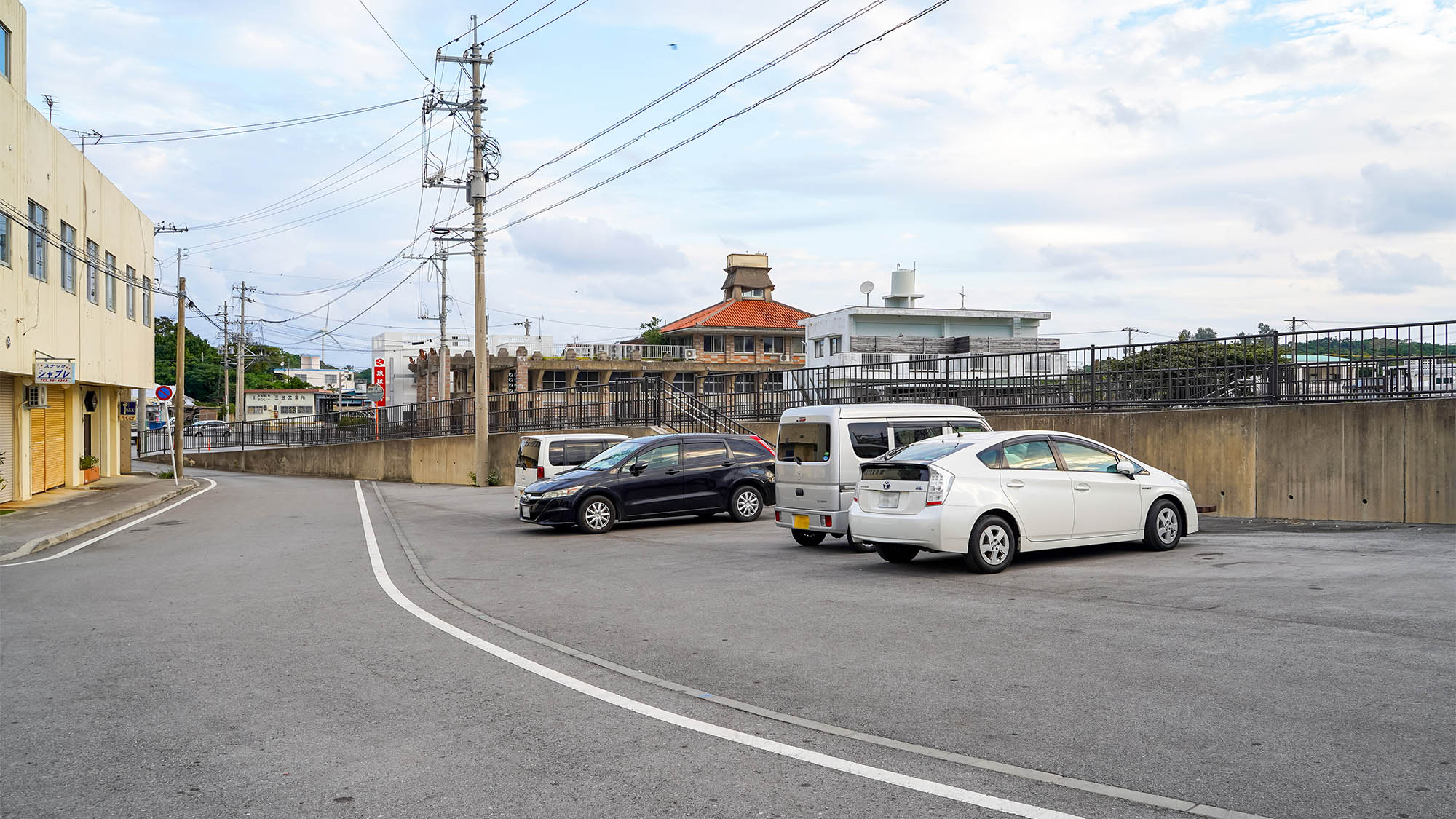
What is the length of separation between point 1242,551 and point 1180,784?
8639 mm

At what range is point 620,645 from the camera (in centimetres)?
843

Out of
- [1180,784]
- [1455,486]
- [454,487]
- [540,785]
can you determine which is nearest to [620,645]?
[540,785]

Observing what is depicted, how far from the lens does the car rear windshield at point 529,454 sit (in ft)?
71.5

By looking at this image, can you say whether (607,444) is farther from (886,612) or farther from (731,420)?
(886,612)

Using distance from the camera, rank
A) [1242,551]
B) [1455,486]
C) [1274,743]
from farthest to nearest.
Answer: [1455,486] < [1242,551] < [1274,743]

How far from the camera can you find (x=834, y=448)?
47.3 feet

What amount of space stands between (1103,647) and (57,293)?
28.0 m

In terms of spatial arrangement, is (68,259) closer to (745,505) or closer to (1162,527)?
(745,505)

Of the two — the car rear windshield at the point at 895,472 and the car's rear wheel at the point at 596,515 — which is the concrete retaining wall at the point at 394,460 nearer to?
the car's rear wheel at the point at 596,515

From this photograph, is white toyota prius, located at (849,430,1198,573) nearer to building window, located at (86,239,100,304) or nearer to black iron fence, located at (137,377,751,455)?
black iron fence, located at (137,377,751,455)

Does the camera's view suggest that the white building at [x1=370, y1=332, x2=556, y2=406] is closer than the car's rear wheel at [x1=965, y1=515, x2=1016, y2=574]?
No

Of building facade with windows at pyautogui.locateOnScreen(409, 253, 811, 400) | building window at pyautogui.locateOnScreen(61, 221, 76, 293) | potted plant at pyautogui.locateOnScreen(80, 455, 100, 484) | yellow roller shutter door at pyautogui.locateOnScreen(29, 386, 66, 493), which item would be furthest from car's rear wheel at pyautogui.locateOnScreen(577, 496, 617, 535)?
building facade with windows at pyautogui.locateOnScreen(409, 253, 811, 400)

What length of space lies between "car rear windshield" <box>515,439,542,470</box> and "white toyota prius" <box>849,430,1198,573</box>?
34.5ft

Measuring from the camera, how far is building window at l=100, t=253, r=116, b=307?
33562 mm
